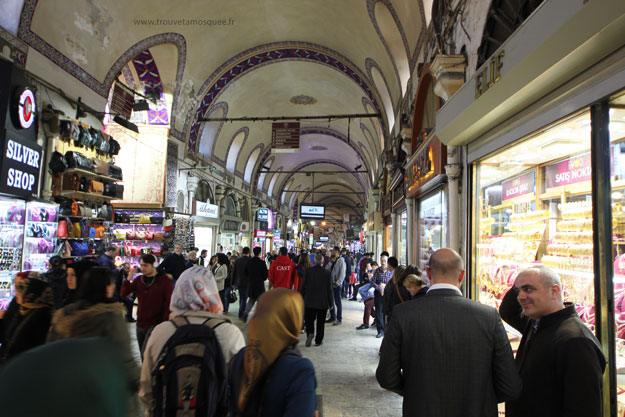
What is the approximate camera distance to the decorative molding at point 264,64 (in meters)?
11.5

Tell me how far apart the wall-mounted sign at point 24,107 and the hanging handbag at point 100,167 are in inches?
50.7

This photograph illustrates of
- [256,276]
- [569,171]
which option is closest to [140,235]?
[256,276]

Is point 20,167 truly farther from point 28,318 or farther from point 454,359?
point 454,359

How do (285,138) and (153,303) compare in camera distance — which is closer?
(153,303)

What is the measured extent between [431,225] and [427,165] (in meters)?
1.24

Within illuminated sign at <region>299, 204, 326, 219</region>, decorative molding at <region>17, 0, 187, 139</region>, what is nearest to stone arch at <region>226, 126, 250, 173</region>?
decorative molding at <region>17, 0, 187, 139</region>

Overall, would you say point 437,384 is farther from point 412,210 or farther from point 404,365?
point 412,210

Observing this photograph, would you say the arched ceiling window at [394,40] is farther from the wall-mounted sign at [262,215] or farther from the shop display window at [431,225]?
→ the wall-mounted sign at [262,215]

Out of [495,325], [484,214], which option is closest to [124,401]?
[495,325]

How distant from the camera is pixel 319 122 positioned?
18781mm

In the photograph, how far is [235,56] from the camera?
1156 cm

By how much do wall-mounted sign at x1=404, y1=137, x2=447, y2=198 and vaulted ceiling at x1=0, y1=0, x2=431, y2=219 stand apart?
2229 mm

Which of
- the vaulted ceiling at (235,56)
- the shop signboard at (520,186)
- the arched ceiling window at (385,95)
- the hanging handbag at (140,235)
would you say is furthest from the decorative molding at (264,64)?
the shop signboard at (520,186)

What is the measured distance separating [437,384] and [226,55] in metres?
11.4
